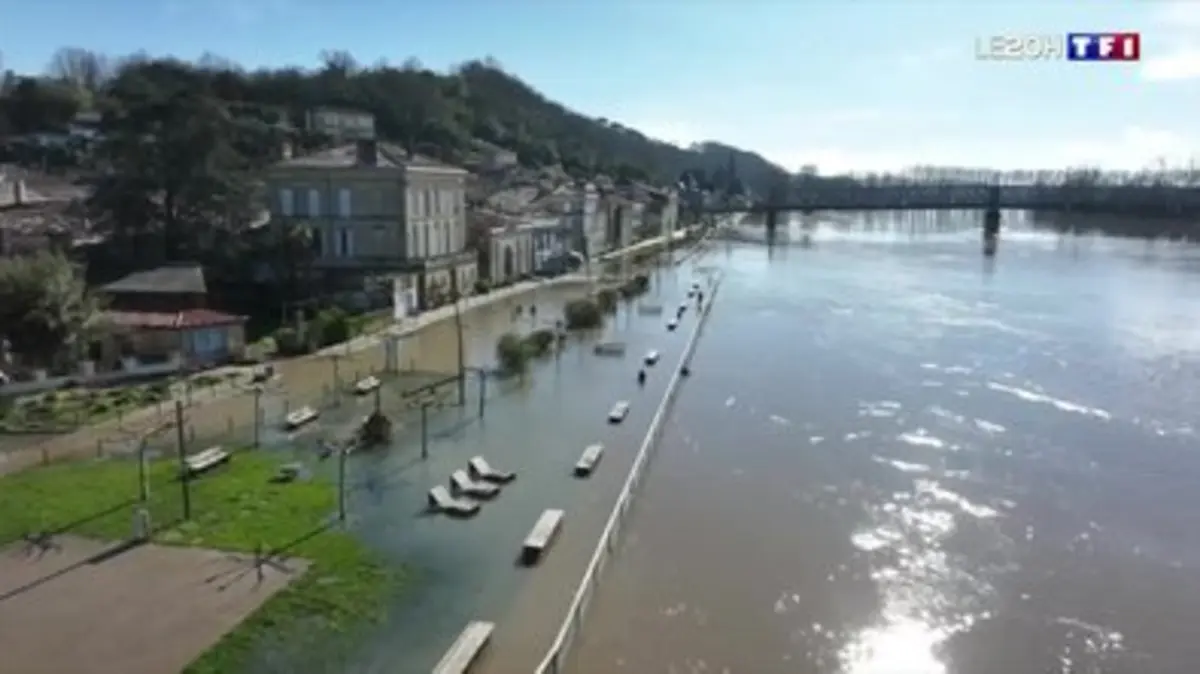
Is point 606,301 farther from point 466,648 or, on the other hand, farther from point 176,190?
point 466,648

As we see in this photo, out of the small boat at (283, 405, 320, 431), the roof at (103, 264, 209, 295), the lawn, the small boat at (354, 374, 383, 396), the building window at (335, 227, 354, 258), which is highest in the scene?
the building window at (335, 227, 354, 258)

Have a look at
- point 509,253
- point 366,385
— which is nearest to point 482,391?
point 366,385

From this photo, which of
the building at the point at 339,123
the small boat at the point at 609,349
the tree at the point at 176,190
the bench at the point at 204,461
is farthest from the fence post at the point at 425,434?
the building at the point at 339,123

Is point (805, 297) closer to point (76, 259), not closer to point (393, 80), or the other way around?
point (76, 259)

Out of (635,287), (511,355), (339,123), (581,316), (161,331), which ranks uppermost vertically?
(339,123)

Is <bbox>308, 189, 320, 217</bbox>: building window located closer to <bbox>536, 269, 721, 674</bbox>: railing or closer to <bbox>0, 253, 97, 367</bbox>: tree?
<bbox>0, 253, 97, 367</bbox>: tree

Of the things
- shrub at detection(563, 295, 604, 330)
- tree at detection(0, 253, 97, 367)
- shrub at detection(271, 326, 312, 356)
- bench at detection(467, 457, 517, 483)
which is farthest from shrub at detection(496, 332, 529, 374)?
tree at detection(0, 253, 97, 367)
